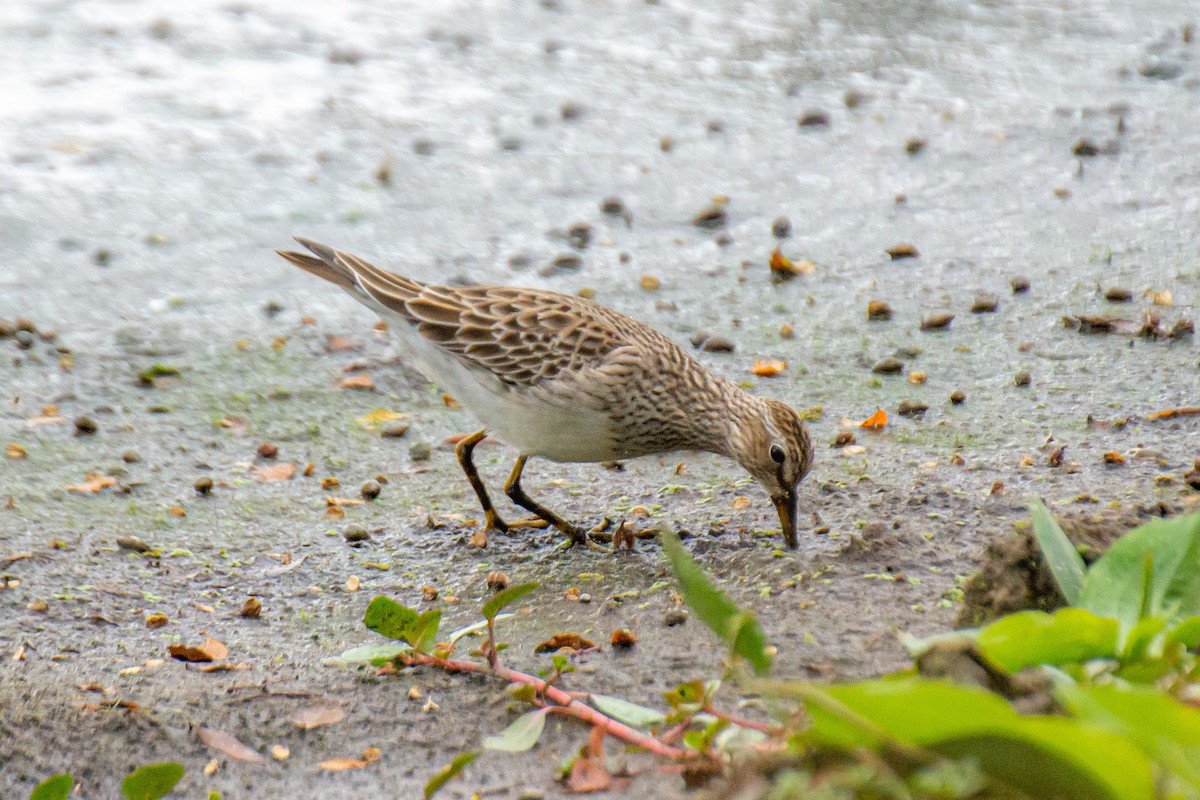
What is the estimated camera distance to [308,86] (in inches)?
484

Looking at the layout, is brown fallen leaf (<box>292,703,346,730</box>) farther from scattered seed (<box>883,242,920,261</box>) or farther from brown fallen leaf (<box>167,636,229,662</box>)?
scattered seed (<box>883,242,920,261</box>)

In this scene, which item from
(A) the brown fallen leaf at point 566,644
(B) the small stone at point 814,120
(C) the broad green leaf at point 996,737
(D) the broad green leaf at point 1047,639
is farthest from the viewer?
(B) the small stone at point 814,120

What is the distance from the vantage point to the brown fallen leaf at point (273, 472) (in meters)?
6.82

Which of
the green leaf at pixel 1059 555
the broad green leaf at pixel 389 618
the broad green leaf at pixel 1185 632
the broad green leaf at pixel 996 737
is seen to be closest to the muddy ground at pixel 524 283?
the broad green leaf at pixel 389 618

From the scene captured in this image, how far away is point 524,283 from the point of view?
29.3 ft

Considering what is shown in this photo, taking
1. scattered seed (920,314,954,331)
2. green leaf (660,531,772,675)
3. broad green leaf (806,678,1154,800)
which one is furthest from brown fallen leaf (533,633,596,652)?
scattered seed (920,314,954,331)

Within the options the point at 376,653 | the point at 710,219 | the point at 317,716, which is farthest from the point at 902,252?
the point at 317,716

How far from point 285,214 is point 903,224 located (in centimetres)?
431

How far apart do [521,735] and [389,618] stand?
2.40 ft

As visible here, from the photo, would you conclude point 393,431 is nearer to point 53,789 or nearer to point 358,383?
point 358,383

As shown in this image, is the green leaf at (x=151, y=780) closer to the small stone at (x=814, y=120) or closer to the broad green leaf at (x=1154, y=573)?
the broad green leaf at (x=1154, y=573)

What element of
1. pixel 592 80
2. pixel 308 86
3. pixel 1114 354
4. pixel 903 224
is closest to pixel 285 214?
pixel 308 86

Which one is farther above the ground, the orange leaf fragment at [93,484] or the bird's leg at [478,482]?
the bird's leg at [478,482]

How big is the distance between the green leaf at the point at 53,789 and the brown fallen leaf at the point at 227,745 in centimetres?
70
